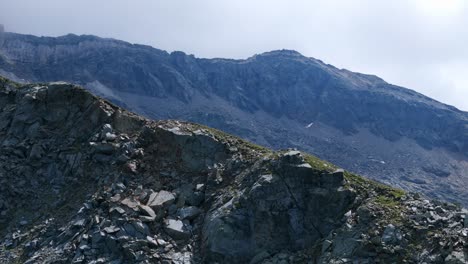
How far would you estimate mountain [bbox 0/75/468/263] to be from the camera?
26.9m

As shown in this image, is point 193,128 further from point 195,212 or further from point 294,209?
point 294,209

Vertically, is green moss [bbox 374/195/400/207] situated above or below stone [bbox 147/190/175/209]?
above

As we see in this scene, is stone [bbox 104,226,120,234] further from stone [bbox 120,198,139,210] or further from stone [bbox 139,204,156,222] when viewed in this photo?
stone [bbox 120,198,139,210]

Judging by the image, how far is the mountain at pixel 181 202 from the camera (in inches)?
1060

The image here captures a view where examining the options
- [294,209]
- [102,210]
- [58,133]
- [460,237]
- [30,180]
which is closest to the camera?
[460,237]

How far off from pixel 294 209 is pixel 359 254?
18.3 ft

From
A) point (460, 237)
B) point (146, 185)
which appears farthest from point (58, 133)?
point (460, 237)

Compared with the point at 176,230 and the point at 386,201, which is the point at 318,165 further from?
the point at 176,230

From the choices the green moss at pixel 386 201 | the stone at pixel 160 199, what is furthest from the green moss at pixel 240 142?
the green moss at pixel 386 201

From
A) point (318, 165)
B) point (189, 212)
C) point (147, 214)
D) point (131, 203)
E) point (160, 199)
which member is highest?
point (318, 165)

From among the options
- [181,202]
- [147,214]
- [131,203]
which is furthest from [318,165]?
[131,203]

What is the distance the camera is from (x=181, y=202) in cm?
3281

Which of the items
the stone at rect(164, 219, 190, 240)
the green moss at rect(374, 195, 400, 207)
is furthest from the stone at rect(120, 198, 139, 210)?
the green moss at rect(374, 195, 400, 207)

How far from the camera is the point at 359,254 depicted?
25.7 metres
